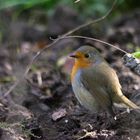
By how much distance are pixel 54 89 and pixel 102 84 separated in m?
1.30

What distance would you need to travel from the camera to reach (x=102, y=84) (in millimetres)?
5473

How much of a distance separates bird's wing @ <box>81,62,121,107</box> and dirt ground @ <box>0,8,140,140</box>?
0.14m

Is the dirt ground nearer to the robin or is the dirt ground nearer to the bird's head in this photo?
the robin

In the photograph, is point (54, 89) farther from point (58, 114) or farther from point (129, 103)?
point (129, 103)

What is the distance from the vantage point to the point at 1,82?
693 centimetres

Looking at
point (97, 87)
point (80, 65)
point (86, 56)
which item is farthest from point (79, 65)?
point (97, 87)

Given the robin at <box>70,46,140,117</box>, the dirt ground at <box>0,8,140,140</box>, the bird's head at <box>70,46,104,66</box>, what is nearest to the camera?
the dirt ground at <box>0,8,140,140</box>

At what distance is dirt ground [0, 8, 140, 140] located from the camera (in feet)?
15.8

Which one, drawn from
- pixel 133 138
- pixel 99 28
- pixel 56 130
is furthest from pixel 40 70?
pixel 133 138

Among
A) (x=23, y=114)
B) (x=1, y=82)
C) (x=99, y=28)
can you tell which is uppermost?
(x=23, y=114)

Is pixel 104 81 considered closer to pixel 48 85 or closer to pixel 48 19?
pixel 48 85

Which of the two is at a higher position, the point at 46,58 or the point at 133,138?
the point at 133,138

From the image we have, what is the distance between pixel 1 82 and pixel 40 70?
25.5 inches

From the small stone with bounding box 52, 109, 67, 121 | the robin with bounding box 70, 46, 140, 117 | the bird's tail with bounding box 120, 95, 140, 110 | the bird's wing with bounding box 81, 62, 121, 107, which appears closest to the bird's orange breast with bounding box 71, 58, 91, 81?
the robin with bounding box 70, 46, 140, 117
